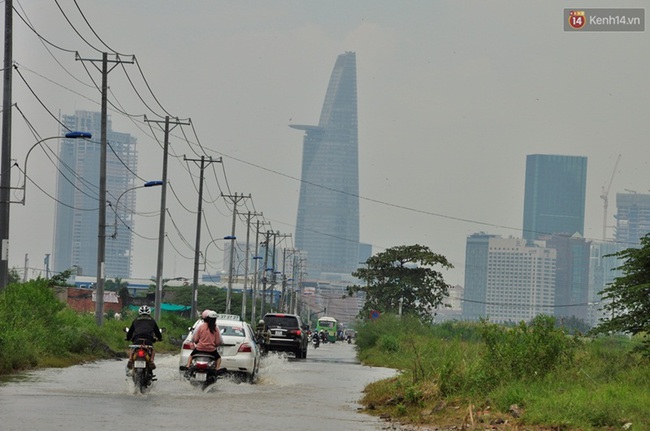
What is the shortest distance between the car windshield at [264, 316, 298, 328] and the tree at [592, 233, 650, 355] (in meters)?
26.1

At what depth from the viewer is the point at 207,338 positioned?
24812 mm

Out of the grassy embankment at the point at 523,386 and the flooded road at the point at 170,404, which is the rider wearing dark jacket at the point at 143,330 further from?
the grassy embankment at the point at 523,386

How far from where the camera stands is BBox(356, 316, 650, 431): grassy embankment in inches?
709

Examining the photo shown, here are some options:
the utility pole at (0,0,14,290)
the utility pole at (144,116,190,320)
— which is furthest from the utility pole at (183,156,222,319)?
the utility pole at (0,0,14,290)

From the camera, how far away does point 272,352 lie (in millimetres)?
51094

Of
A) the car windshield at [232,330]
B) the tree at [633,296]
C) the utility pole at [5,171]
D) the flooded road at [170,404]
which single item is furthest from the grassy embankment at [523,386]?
the utility pole at [5,171]

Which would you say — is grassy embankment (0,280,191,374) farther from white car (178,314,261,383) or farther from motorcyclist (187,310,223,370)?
motorcyclist (187,310,223,370)

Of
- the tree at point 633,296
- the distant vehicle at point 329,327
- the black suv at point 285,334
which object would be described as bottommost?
the distant vehicle at point 329,327

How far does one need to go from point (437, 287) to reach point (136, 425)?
78.3 metres

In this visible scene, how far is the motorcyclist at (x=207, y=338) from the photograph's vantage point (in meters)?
24.8

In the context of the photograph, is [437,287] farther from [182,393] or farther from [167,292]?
[182,393]

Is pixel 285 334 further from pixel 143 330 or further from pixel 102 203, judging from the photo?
pixel 143 330

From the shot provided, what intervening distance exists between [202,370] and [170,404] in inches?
141

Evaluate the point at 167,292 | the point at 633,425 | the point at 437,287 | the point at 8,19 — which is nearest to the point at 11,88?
the point at 8,19
